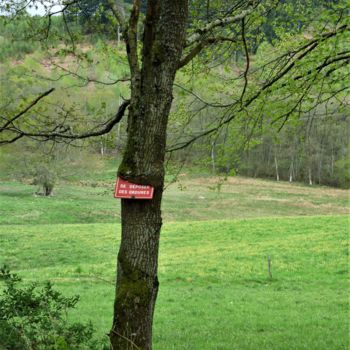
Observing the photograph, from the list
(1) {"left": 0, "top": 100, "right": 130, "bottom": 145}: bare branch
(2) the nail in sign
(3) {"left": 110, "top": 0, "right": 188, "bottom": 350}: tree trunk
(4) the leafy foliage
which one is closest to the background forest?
(1) {"left": 0, "top": 100, "right": 130, "bottom": 145}: bare branch

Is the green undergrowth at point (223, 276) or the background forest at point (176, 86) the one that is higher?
the background forest at point (176, 86)

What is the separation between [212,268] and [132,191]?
1317 cm

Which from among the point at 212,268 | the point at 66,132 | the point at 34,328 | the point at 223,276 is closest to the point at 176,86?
the point at 66,132

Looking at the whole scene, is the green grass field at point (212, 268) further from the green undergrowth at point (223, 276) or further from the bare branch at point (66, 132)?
the bare branch at point (66, 132)

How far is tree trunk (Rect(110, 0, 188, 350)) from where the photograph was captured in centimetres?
418

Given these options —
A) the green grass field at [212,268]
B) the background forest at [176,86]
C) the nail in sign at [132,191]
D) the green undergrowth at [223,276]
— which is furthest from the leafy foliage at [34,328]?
the background forest at [176,86]

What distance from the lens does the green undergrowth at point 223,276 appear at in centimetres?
908

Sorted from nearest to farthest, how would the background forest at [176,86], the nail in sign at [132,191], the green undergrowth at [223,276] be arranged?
the nail in sign at [132,191]
the background forest at [176,86]
the green undergrowth at [223,276]

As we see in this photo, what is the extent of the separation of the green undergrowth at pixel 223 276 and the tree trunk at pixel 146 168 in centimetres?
89

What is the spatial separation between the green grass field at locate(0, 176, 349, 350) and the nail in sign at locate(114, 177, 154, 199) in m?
1.06

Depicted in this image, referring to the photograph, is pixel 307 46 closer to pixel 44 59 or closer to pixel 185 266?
pixel 44 59

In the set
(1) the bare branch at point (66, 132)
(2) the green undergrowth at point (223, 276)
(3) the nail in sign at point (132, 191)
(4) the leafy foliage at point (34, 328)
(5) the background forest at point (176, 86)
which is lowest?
(2) the green undergrowth at point (223, 276)

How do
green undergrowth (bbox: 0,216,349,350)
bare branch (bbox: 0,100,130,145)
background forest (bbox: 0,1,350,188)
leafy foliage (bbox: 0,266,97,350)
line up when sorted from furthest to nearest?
1. green undergrowth (bbox: 0,216,349,350)
2. background forest (bbox: 0,1,350,188)
3. bare branch (bbox: 0,100,130,145)
4. leafy foliage (bbox: 0,266,97,350)

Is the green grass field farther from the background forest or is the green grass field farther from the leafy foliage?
the background forest
